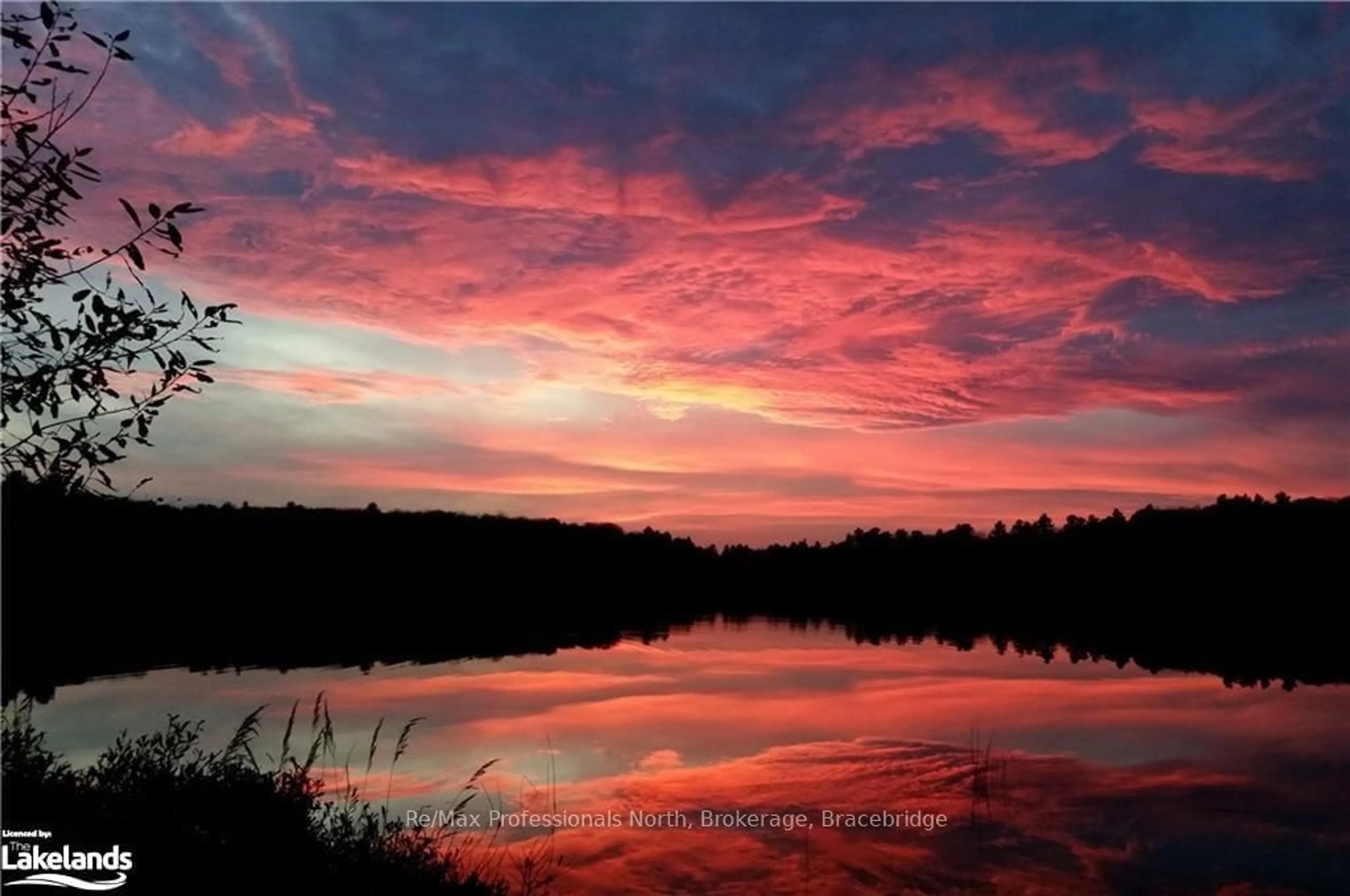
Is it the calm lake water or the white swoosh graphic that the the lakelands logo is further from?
the calm lake water

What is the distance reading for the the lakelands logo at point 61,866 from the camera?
8414mm

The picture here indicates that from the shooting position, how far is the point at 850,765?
2291cm

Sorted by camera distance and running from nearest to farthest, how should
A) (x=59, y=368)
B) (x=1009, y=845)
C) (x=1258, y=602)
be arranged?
(x=59, y=368)
(x=1009, y=845)
(x=1258, y=602)

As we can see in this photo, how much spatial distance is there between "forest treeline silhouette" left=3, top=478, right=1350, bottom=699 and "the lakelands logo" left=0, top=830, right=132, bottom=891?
214cm

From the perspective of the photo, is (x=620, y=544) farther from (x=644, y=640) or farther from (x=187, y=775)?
(x=187, y=775)

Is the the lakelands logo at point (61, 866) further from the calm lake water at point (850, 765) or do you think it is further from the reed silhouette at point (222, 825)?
the calm lake water at point (850, 765)

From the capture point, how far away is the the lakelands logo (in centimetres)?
841

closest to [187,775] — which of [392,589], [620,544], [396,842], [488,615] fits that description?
[396,842]

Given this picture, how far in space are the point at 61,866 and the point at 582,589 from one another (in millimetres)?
125558

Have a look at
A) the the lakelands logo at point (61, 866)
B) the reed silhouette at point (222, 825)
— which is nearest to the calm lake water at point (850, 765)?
the reed silhouette at point (222, 825)

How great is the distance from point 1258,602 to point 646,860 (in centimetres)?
9286

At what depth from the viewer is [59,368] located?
293 inches

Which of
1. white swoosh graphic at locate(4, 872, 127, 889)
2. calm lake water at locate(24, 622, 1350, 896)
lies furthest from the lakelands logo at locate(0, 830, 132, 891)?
calm lake water at locate(24, 622, 1350, 896)

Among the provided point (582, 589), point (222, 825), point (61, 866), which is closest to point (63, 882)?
point (61, 866)
